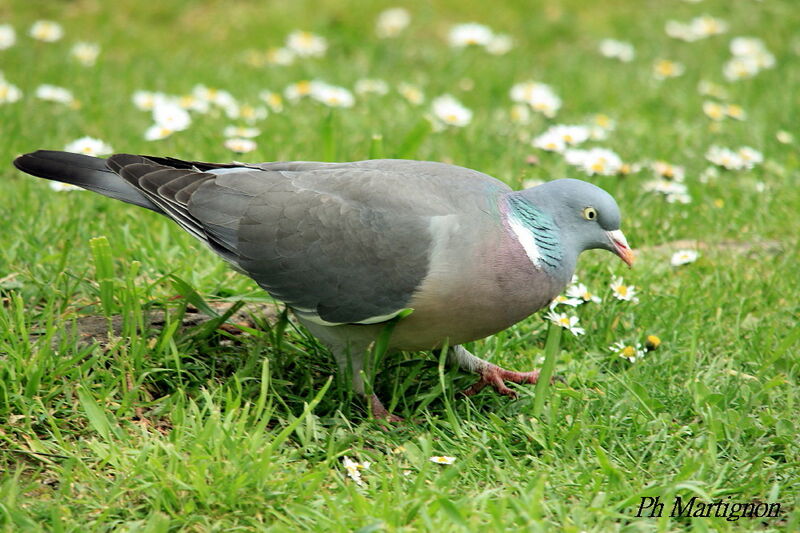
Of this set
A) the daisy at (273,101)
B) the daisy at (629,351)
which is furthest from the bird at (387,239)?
the daisy at (273,101)

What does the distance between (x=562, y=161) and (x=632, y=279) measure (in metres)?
1.20

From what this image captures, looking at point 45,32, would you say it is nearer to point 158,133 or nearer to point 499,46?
point 158,133

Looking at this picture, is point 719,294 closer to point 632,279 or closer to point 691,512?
point 632,279

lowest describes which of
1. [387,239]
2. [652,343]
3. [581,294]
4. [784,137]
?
[652,343]

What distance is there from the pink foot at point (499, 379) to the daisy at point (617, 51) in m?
3.95

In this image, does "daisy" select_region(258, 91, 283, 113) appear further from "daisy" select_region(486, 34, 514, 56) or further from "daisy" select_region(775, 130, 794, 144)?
"daisy" select_region(775, 130, 794, 144)

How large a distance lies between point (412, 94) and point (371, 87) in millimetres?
278

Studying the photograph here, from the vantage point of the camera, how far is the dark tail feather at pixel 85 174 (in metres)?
3.38

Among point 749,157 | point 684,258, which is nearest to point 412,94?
point 749,157

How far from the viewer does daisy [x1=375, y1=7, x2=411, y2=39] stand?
276 inches

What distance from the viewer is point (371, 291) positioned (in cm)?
307

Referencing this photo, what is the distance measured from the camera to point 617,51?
268 inches

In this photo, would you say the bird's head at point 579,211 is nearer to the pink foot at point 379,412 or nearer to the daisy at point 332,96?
the pink foot at point 379,412

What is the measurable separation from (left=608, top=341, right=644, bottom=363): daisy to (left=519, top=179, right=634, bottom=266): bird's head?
1.60ft
